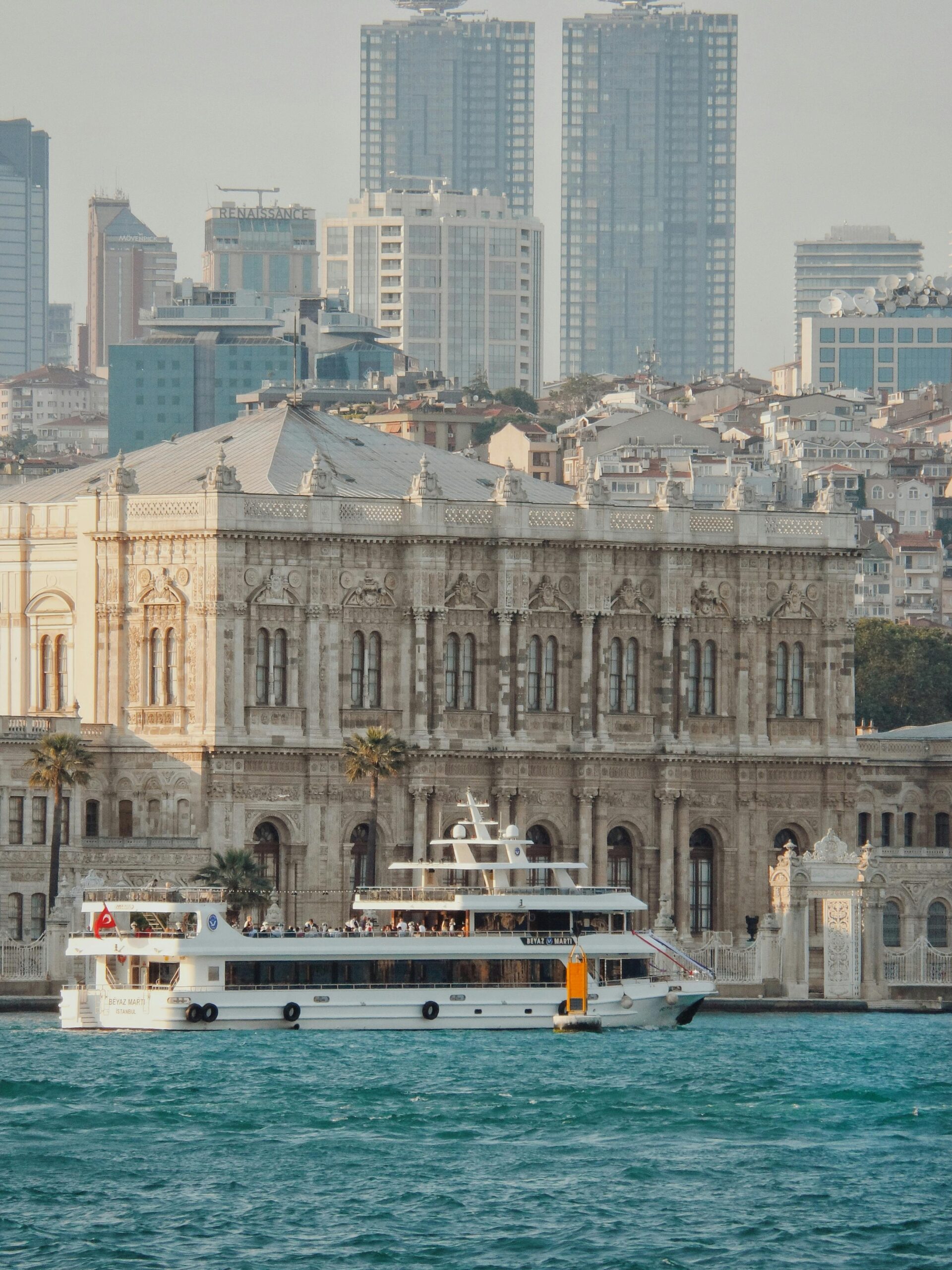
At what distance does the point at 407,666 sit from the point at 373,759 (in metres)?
4.91

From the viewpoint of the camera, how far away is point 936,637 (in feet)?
547

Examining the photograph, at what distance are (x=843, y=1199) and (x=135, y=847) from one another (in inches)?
1675

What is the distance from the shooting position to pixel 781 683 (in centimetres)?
12700

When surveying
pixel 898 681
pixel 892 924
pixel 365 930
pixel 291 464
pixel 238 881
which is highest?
pixel 291 464

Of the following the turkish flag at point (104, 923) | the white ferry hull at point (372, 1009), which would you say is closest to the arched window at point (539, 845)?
the white ferry hull at point (372, 1009)

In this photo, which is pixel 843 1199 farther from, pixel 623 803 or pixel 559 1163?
pixel 623 803

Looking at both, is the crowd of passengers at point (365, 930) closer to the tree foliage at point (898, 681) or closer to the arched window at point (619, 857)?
the arched window at point (619, 857)

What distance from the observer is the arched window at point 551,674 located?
12381cm

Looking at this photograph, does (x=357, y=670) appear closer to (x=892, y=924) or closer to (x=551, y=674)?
(x=551, y=674)

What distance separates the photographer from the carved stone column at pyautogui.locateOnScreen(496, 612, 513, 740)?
122688 millimetres

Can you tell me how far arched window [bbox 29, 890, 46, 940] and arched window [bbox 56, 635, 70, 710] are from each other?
1072 cm

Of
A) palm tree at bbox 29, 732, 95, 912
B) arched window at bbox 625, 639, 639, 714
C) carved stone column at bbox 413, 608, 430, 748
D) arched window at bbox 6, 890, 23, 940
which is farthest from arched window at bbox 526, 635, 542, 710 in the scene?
arched window at bbox 6, 890, 23, 940

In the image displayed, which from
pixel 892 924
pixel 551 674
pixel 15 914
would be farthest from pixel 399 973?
pixel 892 924

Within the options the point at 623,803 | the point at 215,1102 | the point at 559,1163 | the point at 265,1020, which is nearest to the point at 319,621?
the point at 623,803
